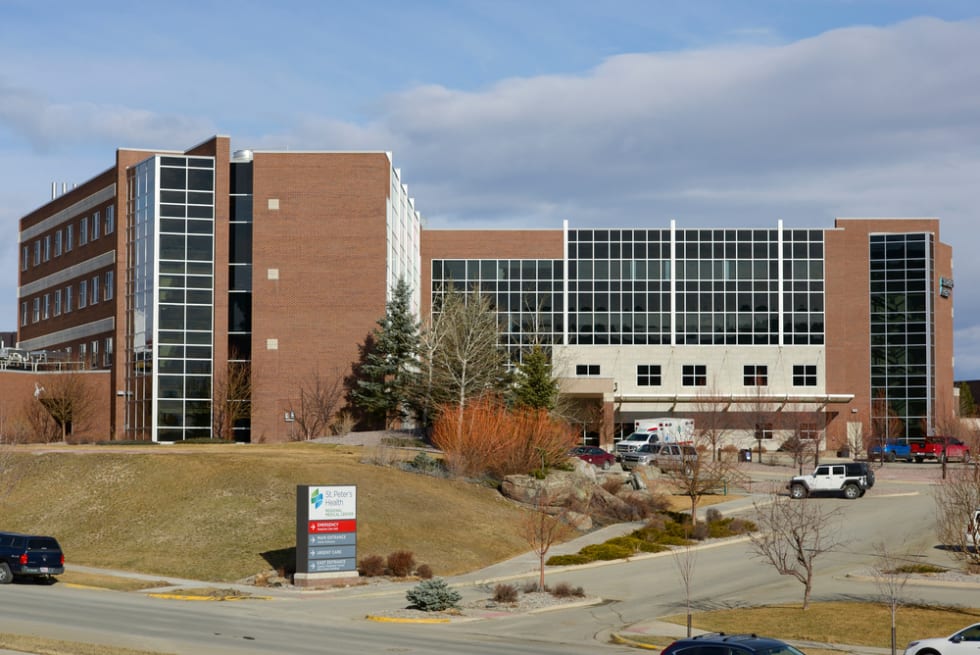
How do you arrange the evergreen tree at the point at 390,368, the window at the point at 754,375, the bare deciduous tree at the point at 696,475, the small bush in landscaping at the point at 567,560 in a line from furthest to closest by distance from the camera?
1. the window at the point at 754,375
2. the evergreen tree at the point at 390,368
3. the bare deciduous tree at the point at 696,475
4. the small bush in landscaping at the point at 567,560

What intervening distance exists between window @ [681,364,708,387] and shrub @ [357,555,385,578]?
6176cm

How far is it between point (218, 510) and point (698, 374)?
61044mm

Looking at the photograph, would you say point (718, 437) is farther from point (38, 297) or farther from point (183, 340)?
point (38, 297)

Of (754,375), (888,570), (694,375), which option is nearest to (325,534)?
(888,570)

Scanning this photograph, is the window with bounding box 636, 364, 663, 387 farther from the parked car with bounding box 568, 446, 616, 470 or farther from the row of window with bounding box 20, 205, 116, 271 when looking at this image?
the row of window with bounding box 20, 205, 116, 271

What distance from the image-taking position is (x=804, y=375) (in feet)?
319

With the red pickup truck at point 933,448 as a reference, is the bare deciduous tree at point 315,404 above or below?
above

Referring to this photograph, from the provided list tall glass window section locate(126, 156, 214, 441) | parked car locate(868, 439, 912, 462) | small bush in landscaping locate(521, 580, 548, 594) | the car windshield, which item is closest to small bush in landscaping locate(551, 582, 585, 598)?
small bush in landscaping locate(521, 580, 548, 594)

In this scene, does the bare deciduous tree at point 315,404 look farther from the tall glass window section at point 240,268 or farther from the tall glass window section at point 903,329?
the tall glass window section at point 903,329

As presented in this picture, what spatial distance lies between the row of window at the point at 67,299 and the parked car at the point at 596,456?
1355 inches

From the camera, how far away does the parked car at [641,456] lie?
68125mm

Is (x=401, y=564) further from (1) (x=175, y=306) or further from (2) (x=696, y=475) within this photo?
(1) (x=175, y=306)

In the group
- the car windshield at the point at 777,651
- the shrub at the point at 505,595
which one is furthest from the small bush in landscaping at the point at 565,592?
the car windshield at the point at 777,651

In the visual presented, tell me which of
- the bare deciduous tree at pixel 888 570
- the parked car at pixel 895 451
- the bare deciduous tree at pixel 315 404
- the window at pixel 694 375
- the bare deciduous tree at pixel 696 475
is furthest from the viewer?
the window at pixel 694 375
